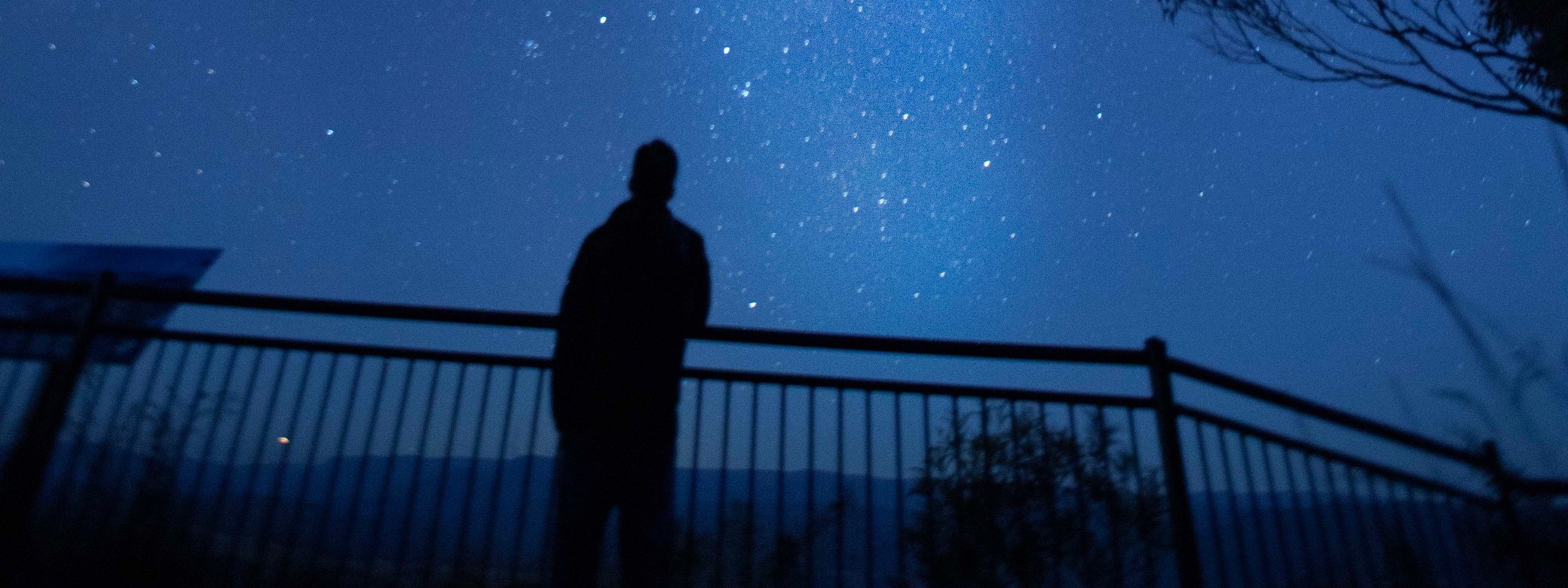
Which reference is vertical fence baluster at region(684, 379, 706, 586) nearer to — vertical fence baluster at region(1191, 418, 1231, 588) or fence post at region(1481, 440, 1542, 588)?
vertical fence baluster at region(1191, 418, 1231, 588)

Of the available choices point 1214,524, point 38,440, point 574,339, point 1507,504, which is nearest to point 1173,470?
point 1214,524

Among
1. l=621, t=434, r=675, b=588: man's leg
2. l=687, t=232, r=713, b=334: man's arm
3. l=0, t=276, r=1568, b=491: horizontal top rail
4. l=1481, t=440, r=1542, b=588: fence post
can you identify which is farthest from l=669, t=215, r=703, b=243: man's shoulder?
l=1481, t=440, r=1542, b=588: fence post

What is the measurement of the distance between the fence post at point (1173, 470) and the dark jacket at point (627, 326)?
172 cm

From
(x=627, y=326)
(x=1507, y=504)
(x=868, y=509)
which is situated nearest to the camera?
(x=627, y=326)

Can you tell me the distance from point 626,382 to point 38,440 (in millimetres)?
2371

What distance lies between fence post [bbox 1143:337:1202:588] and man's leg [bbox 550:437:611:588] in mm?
1929

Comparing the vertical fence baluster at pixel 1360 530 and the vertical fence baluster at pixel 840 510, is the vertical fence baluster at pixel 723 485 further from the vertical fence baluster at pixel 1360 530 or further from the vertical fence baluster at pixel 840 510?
the vertical fence baluster at pixel 1360 530

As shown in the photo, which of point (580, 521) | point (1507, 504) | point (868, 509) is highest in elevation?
point (1507, 504)

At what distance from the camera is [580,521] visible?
2.24 m

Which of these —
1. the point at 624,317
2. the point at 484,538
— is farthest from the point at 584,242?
the point at 484,538

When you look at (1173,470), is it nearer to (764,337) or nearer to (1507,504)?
(764,337)

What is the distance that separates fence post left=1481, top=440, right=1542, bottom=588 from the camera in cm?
383

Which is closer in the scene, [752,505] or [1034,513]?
[752,505]

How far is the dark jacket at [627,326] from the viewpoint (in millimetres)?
2289
